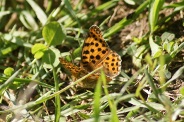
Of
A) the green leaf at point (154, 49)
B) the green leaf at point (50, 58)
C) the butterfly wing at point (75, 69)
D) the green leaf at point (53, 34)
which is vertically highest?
the green leaf at point (53, 34)

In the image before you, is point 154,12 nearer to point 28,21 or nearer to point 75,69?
point 75,69

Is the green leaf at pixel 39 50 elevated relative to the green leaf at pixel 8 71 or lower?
elevated

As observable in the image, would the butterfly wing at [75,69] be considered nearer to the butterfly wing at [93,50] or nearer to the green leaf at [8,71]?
the butterfly wing at [93,50]

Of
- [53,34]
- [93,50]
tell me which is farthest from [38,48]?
[93,50]

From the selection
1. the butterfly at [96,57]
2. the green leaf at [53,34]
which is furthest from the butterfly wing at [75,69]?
the green leaf at [53,34]

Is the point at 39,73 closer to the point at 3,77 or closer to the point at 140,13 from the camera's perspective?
the point at 3,77

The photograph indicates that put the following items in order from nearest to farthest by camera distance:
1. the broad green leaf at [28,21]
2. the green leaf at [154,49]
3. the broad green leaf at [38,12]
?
the green leaf at [154,49] < the broad green leaf at [38,12] < the broad green leaf at [28,21]

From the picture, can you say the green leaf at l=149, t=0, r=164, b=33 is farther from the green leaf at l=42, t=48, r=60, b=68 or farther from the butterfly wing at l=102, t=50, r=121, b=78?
the green leaf at l=42, t=48, r=60, b=68
